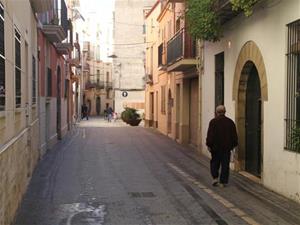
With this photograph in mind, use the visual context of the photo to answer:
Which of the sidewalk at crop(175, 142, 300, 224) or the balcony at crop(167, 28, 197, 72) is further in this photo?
the balcony at crop(167, 28, 197, 72)

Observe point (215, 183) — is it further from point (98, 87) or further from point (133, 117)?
point (98, 87)

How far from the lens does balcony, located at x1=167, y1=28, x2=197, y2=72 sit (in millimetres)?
21219

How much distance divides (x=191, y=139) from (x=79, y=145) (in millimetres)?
4671

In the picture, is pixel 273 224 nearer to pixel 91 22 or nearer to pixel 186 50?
pixel 186 50

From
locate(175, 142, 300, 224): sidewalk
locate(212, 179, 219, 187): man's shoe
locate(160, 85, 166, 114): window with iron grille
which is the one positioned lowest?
locate(175, 142, 300, 224): sidewalk

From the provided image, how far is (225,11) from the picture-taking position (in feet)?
46.8

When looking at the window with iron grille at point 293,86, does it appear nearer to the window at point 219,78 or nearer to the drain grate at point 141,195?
the drain grate at point 141,195

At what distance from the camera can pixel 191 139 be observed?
24250mm

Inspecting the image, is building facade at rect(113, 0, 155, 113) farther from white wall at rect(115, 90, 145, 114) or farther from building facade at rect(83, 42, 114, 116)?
building facade at rect(83, 42, 114, 116)

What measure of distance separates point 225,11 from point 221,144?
12.9ft

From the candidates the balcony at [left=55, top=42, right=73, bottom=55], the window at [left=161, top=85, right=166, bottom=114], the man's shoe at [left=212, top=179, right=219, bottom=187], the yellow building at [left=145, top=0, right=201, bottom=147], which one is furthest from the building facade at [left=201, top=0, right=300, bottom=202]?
the window at [left=161, top=85, right=166, bottom=114]

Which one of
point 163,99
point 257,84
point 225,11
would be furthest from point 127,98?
point 257,84

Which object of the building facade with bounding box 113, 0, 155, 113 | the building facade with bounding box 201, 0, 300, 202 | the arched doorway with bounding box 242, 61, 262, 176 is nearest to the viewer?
the building facade with bounding box 201, 0, 300, 202

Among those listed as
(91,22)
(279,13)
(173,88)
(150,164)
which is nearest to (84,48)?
(91,22)
